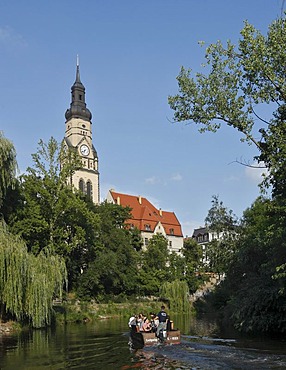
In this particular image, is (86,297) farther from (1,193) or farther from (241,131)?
(241,131)

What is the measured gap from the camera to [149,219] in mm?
85000

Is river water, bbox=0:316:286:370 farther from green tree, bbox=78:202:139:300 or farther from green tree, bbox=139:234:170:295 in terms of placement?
green tree, bbox=139:234:170:295

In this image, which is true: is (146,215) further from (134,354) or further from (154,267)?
(134,354)

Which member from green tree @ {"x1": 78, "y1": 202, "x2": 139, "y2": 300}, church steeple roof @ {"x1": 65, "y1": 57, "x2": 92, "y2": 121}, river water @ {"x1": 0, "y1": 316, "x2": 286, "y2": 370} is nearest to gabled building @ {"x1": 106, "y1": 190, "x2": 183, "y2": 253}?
church steeple roof @ {"x1": 65, "y1": 57, "x2": 92, "y2": 121}

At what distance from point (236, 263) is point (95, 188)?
2221 inches

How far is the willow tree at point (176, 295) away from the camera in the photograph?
52750 millimetres

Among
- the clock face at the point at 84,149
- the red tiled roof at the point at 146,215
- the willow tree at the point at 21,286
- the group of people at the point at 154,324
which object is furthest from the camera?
the clock face at the point at 84,149

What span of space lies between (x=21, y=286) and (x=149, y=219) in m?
57.5

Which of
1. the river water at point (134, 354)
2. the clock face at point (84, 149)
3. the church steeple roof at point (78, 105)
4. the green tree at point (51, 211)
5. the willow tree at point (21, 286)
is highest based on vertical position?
the church steeple roof at point (78, 105)

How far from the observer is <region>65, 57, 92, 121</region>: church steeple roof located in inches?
3728

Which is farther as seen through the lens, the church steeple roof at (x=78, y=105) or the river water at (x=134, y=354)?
the church steeple roof at (x=78, y=105)

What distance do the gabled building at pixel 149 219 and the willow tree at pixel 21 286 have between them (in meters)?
52.0

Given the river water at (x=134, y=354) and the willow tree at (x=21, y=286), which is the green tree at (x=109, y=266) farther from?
the river water at (x=134, y=354)

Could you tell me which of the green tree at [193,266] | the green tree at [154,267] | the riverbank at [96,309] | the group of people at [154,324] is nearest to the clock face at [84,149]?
the green tree at [193,266]
